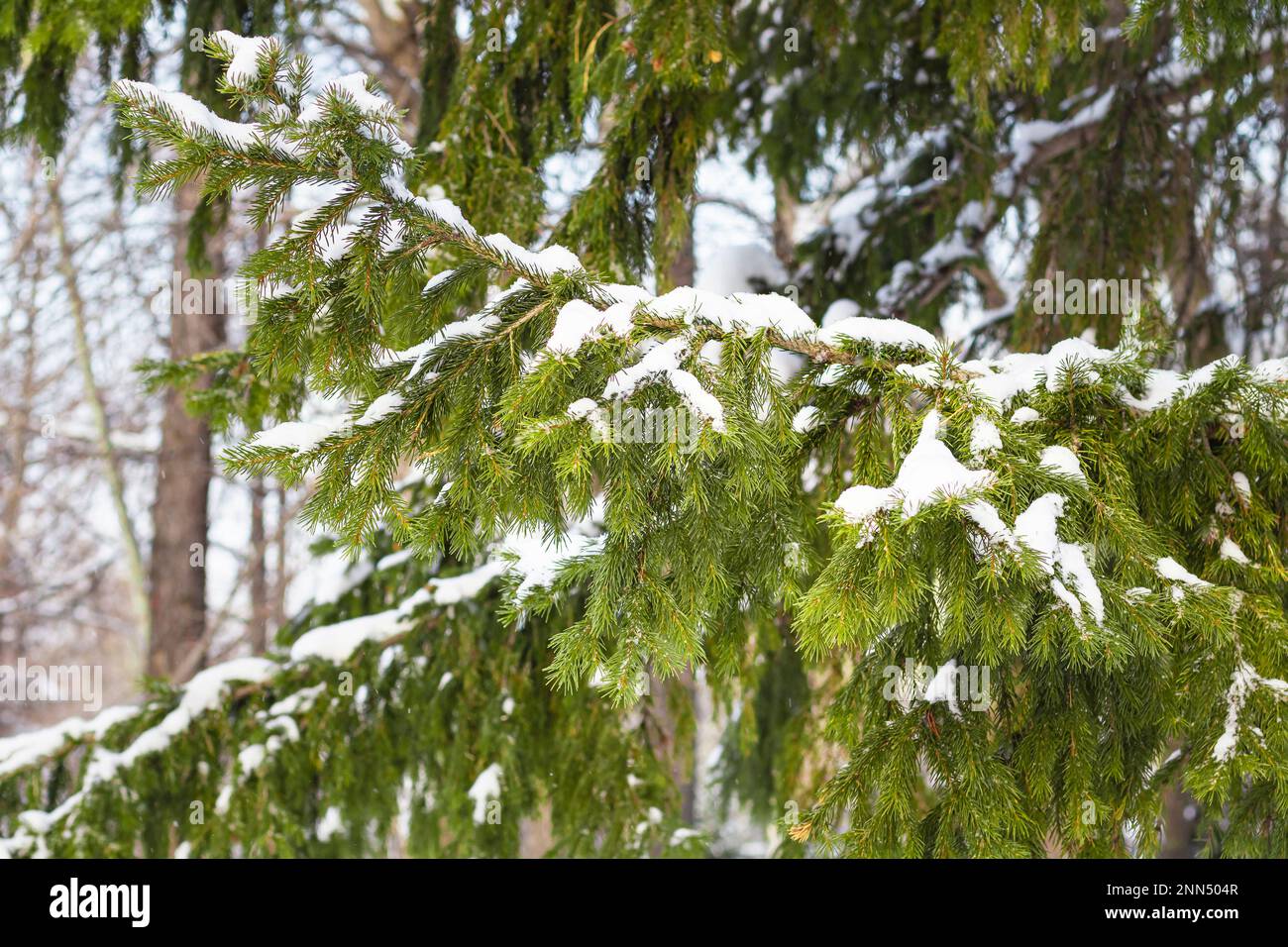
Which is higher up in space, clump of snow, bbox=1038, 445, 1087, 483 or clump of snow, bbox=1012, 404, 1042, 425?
clump of snow, bbox=1012, 404, 1042, 425

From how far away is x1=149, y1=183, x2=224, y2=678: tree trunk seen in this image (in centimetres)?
756

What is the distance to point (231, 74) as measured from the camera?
59.4 inches

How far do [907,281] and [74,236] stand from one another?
8.73 metres

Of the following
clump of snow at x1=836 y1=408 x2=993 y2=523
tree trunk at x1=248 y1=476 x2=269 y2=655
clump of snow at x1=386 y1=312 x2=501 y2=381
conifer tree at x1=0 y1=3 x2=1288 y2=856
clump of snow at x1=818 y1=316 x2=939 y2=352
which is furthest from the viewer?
tree trunk at x1=248 y1=476 x2=269 y2=655

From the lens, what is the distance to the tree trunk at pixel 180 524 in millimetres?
7562

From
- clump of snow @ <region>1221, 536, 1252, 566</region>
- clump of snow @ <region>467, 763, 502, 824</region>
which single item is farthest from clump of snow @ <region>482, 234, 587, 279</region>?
clump of snow @ <region>467, 763, 502, 824</region>

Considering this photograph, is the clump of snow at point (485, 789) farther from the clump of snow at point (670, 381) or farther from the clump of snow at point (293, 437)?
the clump of snow at point (670, 381)

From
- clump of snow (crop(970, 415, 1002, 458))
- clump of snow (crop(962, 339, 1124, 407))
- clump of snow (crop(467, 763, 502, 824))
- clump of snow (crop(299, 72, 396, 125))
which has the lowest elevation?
clump of snow (crop(467, 763, 502, 824))

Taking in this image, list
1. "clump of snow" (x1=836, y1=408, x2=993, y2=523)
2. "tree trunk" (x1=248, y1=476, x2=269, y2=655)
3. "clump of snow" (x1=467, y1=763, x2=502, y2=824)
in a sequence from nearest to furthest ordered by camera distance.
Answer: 1. "clump of snow" (x1=836, y1=408, x2=993, y2=523)
2. "clump of snow" (x1=467, y1=763, x2=502, y2=824)
3. "tree trunk" (x1=248, y1=476, x2=269, y2=655)

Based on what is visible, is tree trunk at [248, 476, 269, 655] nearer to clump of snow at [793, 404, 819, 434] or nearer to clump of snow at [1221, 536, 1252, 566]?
clump of snow at [793, 404, 819, 434]

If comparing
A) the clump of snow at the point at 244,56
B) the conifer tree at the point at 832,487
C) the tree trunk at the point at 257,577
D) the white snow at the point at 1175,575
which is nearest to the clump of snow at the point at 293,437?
the conifer tree at the point at 832,487

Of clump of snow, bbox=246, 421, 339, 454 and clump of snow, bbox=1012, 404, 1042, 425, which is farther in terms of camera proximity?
clump of snow, bbox=1012, 404, 1042, 425
